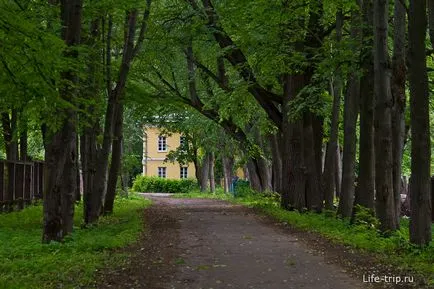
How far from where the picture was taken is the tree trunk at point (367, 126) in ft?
48.0

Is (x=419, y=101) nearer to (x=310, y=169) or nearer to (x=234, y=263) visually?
(x=234, y=263)

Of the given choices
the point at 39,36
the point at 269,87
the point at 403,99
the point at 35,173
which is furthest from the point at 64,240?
the point at 35,173

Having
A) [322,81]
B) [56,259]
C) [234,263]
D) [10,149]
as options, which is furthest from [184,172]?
[56,259]

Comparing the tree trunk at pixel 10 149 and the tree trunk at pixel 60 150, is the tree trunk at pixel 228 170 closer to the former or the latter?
the tree trunk at pixel 10 149

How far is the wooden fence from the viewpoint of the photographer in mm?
23484

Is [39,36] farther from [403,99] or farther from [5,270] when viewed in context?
[403,99]

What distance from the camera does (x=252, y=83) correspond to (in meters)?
22.4

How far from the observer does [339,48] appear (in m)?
14.9

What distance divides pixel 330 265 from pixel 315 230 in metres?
5.18

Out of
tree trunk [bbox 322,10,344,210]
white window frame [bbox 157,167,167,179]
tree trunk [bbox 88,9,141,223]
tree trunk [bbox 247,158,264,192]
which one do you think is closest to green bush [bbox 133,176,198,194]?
white window frame [bbox 157,167,167,179]

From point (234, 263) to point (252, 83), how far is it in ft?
42.1

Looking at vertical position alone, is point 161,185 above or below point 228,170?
below

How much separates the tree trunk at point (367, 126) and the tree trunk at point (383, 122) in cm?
190

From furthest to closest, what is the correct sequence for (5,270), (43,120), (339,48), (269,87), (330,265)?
(269,87)
(339,48)
(43,120)
(330,265)
(5,270)
